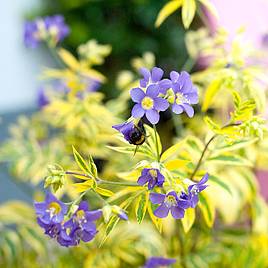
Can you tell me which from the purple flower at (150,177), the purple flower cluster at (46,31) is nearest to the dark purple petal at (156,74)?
the purple flower at (150,177)

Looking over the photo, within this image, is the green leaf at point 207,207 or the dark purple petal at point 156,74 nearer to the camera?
the dark purple petal at point 156,74

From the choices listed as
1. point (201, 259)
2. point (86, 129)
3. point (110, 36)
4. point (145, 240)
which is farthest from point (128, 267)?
point (110, 36)

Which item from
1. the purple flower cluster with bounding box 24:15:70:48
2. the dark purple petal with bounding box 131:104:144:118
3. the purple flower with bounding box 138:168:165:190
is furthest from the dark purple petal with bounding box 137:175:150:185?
the purple flower cluster with bounding box 24:15:70:48

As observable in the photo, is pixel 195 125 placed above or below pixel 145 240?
above

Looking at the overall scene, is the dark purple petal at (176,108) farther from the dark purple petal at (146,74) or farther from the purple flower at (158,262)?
the purple flower at (158,262)

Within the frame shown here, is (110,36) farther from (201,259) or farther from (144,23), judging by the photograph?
(201,259)

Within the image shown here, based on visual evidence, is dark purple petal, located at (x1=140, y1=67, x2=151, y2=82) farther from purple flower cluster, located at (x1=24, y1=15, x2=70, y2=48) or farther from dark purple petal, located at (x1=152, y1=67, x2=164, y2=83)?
purple flower cluster, located at (x1=24, y1=15, x2=70, y2=48)
